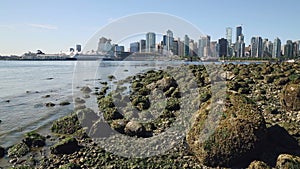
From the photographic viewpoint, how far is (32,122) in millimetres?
15508

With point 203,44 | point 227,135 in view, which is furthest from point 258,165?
point 203,44

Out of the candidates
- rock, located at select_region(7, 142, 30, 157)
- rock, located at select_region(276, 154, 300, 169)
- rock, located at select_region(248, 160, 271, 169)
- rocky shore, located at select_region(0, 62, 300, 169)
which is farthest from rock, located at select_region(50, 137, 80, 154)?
rock, located at select_region(276, 154, 300, 169)

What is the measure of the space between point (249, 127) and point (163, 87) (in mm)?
11242

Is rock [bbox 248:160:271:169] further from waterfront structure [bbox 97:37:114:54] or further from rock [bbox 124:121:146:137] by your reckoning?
waterfront structure [bbox 97:37:114:54]

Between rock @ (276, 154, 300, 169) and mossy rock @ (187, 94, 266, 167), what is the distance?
71 centimetres

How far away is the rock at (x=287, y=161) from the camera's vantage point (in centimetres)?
738

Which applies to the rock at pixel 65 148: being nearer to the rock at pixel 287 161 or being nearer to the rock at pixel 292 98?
the rock at pixel 287 161

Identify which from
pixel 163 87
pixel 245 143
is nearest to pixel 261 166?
pixel 245 143

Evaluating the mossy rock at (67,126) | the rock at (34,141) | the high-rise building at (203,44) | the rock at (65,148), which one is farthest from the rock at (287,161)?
the rock at (34,141)

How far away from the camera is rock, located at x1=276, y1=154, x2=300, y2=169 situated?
7.38m

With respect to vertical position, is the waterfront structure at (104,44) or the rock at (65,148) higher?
the waterfront structure at (104,44)

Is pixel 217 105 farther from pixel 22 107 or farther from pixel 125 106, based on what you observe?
pixel 22 107

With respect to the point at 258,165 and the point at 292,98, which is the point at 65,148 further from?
the point at 292,98

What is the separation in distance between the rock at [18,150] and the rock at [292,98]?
11373 millimetres
